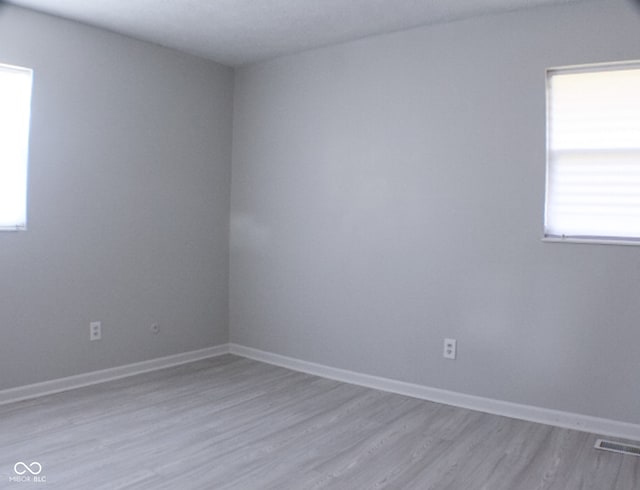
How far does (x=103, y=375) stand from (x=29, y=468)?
56.0 inches

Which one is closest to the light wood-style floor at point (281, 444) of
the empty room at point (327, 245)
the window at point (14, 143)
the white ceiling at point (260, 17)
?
the empty room at point (327, 245)

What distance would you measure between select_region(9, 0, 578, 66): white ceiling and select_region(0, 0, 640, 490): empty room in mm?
28

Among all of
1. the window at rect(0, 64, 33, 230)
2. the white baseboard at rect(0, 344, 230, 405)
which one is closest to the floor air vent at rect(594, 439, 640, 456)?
the white baseboard at rect(0, 344, 230, 405)

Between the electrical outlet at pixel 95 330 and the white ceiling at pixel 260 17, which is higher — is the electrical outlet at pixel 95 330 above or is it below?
below

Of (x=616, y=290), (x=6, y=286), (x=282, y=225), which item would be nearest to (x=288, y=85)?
(x=282, y=225)

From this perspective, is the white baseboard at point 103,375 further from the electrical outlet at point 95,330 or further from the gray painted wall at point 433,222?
the gray painted wall at point 433,222

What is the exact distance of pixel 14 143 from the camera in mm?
3537

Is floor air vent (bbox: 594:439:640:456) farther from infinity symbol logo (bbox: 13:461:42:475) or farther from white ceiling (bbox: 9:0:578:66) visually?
infinity symbol logo (bbox: 13:461:42:475)

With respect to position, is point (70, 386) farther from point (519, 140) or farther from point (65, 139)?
point (519, 140)

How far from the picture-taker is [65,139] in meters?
3.75

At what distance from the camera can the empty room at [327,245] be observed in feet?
9.87

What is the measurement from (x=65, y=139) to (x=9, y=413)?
1759 mm

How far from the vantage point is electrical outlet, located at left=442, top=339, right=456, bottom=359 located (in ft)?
12.1

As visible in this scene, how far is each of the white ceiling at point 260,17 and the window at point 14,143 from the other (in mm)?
470
